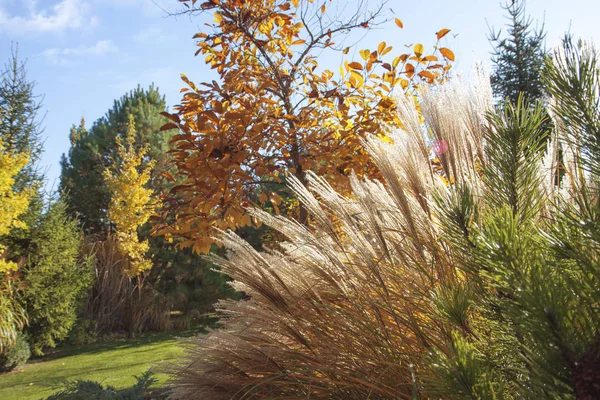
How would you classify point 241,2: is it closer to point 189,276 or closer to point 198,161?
point 198,161

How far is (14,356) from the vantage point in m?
8.12

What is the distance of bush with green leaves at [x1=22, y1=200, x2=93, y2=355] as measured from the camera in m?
9.16

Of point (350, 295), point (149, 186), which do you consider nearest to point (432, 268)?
point (350, 295)

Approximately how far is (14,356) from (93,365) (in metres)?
1.62

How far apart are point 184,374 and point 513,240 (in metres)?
1.33

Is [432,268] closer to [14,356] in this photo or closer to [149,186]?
[14,356]

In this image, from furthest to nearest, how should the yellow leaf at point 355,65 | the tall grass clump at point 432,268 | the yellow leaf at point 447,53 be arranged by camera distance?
the yellow leaf at point 355,65 → the yellow leaf at point 447,53 → the tall grass clump at point 432,268

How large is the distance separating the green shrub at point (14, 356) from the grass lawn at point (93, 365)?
17cm

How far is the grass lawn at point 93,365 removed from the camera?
6.16m

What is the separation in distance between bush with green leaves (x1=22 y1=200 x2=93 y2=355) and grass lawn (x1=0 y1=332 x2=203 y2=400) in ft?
1.89

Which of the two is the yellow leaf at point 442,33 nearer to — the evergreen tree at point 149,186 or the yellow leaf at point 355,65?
the yellow leaf at point 355,65

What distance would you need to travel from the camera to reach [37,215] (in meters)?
9.55

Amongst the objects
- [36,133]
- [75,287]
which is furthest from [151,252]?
[36,133]

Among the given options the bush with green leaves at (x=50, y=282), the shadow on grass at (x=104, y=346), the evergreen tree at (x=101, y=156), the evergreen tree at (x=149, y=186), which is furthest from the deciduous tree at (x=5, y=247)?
the evergreen tree at (x=101, y=156)
